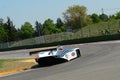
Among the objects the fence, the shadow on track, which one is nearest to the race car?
the shadow on track

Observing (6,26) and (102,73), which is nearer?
(102,73)

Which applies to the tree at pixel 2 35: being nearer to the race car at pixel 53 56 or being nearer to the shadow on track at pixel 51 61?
the shadow on track at pixel 51 61

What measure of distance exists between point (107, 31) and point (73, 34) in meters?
8.87

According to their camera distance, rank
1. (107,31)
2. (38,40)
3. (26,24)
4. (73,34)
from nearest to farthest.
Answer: (107,31) → (73,34) → (38,40) → (26,24)

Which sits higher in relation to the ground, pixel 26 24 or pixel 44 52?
pixel 26 24

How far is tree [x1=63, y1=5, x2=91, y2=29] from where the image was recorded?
11906 cm

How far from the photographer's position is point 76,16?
12125 centimetres

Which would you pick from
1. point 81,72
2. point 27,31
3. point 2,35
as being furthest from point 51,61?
point 27,31

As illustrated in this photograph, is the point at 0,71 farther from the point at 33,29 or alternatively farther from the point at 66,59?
the point at 33,29

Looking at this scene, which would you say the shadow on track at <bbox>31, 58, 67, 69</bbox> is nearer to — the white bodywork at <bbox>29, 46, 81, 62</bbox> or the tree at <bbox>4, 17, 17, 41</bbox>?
the white bodywork at <bbox>29, 46, 81, 62</bbox>

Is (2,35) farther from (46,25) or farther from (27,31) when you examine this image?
(46,25)

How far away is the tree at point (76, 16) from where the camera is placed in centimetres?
11906

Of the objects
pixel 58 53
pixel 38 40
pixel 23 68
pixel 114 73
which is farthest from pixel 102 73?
pixel 38 40

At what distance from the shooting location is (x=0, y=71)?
21016 millimetres
